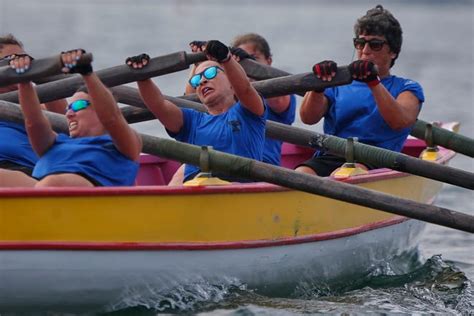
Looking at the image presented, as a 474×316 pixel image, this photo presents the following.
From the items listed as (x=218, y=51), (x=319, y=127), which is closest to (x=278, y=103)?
(x=218, y=51)

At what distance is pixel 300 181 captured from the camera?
731 centimetres

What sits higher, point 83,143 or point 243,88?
point 243,88

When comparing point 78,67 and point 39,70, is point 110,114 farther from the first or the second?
point 39,70

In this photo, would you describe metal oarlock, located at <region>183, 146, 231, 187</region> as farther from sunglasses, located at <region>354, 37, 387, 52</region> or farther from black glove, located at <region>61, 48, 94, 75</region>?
sunglasses, located at <region>354, 37, 387, 52</region>

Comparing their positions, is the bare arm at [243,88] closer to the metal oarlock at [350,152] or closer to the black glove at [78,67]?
the metal oarlock at [350,152]

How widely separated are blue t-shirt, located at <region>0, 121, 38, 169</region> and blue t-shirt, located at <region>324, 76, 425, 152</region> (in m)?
2.08

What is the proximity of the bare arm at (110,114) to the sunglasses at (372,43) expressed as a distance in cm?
228

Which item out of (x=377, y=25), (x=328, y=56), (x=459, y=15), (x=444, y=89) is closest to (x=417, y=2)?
(x=459, y=15)

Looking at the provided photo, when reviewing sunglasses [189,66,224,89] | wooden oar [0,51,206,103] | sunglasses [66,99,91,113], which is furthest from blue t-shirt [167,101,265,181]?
sunglasses [66,99,91,113]

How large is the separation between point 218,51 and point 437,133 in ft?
8.46

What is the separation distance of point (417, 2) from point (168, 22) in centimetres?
4413

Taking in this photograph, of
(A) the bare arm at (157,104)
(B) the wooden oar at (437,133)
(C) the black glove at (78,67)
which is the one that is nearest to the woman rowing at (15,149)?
(A) the bare arm at (157,104)

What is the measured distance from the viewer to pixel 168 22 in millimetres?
62344

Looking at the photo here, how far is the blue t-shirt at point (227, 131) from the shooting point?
7918 mm
